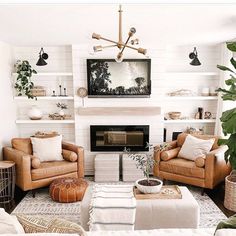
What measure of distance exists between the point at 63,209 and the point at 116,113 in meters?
1.96

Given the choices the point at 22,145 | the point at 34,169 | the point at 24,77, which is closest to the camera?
the point at 34,169

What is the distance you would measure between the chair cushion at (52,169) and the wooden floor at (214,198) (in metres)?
0.44

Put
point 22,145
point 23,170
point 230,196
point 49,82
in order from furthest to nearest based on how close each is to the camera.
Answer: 1. point 49,82
2. point 22,145
3. point 23,170
4. point 230,196

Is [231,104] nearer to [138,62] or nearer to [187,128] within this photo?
[187,128]

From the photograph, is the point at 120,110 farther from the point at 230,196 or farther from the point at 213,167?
the point at 230,196

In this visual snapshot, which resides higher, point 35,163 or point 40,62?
point 40,62

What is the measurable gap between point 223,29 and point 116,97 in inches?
84.3

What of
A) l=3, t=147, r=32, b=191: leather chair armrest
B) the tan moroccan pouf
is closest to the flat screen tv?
l=3, t=147, r=32, b=191: leather chair armrest

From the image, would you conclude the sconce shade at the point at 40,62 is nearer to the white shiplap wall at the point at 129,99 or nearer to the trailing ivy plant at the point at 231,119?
the white shiplap wall at the point at 129,99

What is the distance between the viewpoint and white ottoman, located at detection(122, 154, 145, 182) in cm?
488

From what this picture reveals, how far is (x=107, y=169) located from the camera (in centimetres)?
486

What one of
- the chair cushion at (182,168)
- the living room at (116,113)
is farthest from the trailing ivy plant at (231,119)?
the chair cushion at (182,168)

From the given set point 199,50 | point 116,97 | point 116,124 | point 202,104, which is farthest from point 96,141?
point 199,50

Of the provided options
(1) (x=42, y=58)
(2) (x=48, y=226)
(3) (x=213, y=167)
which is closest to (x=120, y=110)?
(1) (x=42, y=58)
